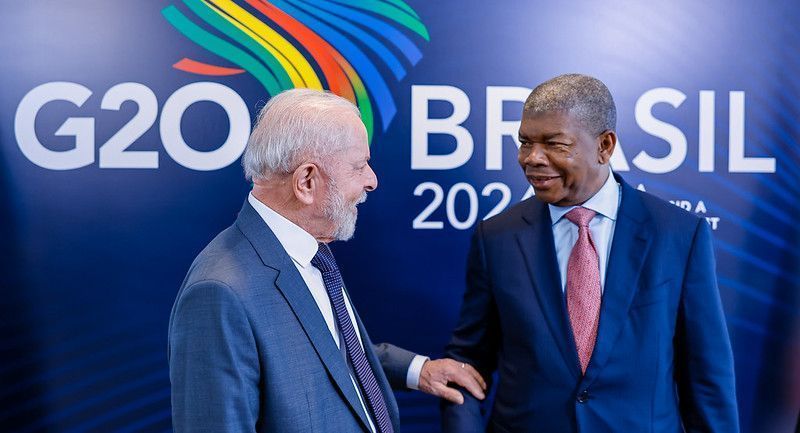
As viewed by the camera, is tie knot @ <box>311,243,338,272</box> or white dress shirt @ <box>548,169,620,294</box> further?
white dress shirt @ <box>548,169,620,294</box>

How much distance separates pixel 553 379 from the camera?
1.96 meters

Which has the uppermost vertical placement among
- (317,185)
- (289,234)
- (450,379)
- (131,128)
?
(131,128)

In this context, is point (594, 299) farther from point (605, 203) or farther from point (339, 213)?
point (339, 213)

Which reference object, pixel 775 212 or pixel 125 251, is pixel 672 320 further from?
pixel 125 251

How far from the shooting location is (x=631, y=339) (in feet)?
6.30

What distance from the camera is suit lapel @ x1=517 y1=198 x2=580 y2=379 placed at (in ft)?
6.41

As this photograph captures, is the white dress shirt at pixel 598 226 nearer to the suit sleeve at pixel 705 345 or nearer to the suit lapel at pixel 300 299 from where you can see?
the suit sleeve at pixel 705 345

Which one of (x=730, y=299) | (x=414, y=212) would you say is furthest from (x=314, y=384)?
(x=730, y=299)

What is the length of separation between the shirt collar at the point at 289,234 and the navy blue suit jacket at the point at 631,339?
66 cm

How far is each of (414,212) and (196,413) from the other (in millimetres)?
1622

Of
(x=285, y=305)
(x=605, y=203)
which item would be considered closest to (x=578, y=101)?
(x=605, y=203)

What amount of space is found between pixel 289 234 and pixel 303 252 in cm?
5

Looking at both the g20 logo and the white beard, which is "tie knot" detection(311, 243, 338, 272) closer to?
the white beard

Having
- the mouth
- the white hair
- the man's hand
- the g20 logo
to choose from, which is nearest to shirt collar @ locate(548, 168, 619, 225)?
the mouth
